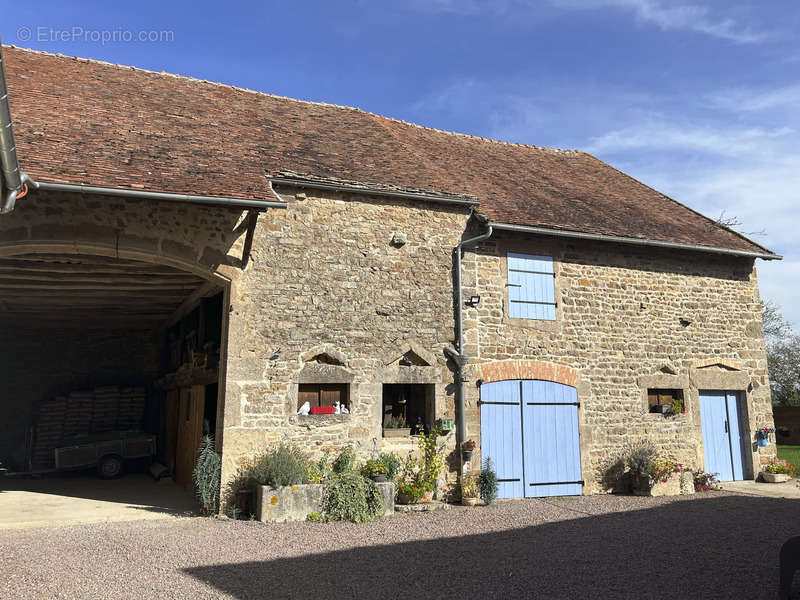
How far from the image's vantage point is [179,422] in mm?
11367

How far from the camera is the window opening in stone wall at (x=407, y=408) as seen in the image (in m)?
8.65

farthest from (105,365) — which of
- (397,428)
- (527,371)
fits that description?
(527,371)

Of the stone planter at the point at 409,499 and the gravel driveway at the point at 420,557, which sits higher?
the stone planter at the point at 409,499

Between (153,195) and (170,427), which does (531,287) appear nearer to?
(153,195)

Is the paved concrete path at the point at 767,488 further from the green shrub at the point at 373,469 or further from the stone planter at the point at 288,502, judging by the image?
the stone planter at the point at 288,502

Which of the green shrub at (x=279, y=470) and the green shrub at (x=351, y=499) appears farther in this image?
the green shrub at (x=351, y=499)

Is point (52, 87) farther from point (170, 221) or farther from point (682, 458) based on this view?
point (682, 458)

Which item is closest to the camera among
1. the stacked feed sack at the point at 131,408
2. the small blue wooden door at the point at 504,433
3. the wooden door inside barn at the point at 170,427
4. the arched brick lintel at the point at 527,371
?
the small blue wooden door at the point at 504,433

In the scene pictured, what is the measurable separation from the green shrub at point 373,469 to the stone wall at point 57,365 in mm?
7983

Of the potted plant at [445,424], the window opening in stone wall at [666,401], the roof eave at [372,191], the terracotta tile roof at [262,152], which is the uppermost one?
the terracotta tile roof at [262,152]

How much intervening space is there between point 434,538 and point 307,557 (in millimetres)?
1505

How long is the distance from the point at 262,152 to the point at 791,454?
15.1 m

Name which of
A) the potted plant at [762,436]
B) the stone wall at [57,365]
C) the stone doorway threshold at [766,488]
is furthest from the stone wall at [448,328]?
the stone wall at [57,365]

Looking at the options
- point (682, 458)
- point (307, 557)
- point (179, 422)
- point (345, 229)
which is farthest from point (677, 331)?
point (179, 422)
